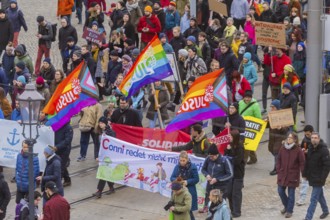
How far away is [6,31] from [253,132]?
1043 cm

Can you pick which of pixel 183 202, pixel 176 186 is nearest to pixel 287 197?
pixel 183 202

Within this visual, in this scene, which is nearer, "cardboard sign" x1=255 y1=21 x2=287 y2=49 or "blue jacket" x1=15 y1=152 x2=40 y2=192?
"blue jacket" x1=15 y1=152 x2=40 y2=192

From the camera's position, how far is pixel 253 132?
22.8 metres

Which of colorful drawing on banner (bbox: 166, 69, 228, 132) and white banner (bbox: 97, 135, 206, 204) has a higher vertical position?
colorful drawing on banner (bbox: 166, 69, 228, 132)

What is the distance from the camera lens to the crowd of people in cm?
1998

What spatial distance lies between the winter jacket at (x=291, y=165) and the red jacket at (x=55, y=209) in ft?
13.3

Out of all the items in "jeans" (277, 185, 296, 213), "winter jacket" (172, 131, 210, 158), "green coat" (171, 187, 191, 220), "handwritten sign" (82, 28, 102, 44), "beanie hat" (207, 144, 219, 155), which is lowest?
"jeans" (277, 185, 296, 213)

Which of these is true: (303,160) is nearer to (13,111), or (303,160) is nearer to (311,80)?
(311,80)

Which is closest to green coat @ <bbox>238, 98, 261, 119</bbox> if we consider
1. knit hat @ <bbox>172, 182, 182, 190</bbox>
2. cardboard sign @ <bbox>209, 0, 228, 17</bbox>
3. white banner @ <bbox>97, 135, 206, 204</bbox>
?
white banner @ <bbox>97, 135, 206, 204</bbox>

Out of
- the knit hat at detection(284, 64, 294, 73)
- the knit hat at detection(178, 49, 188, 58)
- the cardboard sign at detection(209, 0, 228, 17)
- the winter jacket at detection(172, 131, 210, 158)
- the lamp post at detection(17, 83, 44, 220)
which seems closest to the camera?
the lamp post at detection(17, 83, 44, 220)

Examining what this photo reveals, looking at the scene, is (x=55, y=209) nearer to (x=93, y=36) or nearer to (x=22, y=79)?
(x=22, y=79)

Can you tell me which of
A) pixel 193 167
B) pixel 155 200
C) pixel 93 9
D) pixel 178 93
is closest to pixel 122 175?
pixel 155 200

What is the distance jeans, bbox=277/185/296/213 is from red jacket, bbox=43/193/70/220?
4.10 metres

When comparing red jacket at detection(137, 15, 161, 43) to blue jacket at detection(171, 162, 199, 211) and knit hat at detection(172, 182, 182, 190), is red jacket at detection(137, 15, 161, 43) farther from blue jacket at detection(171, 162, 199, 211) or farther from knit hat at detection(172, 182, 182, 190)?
knit hat at detection(172, 182, 182, 190)
